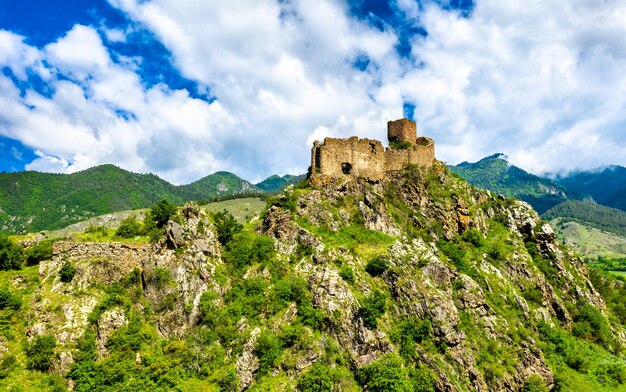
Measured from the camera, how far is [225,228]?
51.3 metres

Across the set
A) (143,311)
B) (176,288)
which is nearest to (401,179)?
(176,288)

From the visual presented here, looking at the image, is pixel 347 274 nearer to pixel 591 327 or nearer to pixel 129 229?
pixel 129 229

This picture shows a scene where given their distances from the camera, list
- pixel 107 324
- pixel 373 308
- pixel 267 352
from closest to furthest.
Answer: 1. pixel 107 324
2. pixel 267 352
3. pixel 373 308

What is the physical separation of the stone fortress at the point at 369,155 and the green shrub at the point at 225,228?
15.2 m

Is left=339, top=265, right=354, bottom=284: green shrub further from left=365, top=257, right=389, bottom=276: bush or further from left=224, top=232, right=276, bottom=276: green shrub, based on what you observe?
left=224, top=232, right=276, bottom=276: green shrub

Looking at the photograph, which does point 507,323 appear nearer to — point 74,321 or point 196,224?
point 196,224

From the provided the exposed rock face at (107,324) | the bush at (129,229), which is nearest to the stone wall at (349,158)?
the bush at (129,229)

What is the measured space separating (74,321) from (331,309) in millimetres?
26324

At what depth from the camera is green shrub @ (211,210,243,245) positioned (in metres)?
50.6

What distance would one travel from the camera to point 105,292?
130ft

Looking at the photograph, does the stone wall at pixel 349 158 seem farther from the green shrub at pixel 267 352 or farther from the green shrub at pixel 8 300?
the green shrub at pixel 8 300

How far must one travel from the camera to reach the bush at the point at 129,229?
46.2 meters

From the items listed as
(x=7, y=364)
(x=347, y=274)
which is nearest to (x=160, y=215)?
(x=7, y=364)

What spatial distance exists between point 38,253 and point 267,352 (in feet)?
87.8
